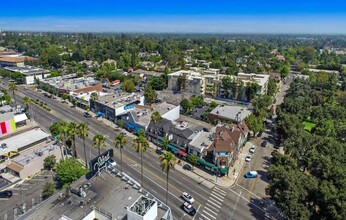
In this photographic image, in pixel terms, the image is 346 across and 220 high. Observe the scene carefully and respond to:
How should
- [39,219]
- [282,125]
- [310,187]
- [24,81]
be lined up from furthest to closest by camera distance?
[24,81] → [282,125] → [310,187] → [39,219]

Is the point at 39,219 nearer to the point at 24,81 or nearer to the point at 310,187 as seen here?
the point at 310,187

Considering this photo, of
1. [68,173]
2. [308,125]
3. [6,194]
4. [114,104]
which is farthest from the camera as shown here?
[114,104]

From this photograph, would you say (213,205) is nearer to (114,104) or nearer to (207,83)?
(114,104)

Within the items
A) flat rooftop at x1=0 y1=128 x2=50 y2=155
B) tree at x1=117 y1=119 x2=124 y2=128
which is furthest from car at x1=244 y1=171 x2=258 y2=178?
flat rooftop at x1=0 y1=128 x2=50 y2=155

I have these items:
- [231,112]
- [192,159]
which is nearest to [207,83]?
[231,112]

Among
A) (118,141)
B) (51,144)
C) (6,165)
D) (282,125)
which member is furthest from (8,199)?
(282,125)

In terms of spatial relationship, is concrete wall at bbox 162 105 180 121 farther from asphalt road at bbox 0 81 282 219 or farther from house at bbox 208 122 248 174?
house at bbox 208 122 248 174

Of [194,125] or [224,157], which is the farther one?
[194,125]
